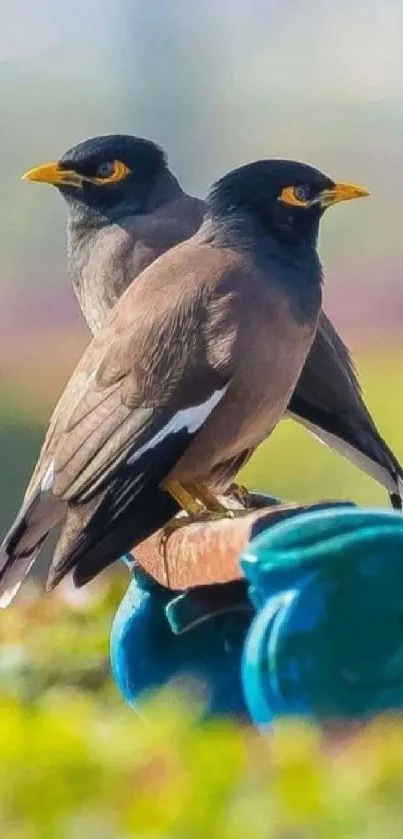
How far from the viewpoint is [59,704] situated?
3.61ft

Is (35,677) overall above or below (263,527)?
below

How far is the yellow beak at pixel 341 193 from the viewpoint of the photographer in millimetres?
1467

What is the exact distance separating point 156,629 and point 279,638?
0.37 meters

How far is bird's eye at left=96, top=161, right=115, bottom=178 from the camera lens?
1873mm

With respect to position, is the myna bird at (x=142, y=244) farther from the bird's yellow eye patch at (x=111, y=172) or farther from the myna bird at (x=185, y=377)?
the myna bird at (x=185, y=377)

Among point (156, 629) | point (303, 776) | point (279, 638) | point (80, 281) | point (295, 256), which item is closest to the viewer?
point (303, 776)

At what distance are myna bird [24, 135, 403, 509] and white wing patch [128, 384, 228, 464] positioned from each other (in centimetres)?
35

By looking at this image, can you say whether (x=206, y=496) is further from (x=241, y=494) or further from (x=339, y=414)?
(x=339, y=414)

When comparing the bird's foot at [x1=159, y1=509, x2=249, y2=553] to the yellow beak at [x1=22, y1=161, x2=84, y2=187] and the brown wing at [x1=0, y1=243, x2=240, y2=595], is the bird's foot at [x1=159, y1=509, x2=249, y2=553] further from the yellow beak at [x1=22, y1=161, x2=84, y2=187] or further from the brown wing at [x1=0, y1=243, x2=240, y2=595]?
the yellow beak at [x1=22, y1=161, x2=84, y2=187]

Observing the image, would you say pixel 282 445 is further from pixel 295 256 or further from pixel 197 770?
pixel 197 770

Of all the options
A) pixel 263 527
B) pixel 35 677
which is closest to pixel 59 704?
pixel 263 527

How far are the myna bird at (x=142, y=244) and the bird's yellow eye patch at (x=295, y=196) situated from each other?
25 centimetres

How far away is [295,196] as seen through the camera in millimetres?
1511

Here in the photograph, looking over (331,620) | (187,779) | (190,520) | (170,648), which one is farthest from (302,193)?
(187,779)
